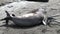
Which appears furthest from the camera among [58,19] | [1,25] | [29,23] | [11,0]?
Result: [11,0]

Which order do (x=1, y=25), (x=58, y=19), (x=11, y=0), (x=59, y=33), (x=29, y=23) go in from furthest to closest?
(x=11, y=0) → (x=58, y=19) → (x=1, y=25) → (x=29, y=23) → (x=59, y=33)

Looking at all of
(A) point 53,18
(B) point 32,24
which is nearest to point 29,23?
(B) point 32,24

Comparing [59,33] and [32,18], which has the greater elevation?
[32,18]

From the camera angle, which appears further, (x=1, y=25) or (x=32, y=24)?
(x=1, y=25)

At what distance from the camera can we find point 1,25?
2465 mm

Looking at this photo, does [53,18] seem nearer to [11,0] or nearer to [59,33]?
[59,33]

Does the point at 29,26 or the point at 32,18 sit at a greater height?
the point at 32,18

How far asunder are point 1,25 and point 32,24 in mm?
606

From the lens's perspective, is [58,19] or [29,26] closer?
[29,26]

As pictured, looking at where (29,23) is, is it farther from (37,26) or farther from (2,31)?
(2,31)

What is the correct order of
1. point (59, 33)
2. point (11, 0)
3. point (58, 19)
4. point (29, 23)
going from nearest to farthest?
point (59, 33), point (29, 23), point (58, 19), point (11, 0)

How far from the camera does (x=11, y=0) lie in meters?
4.74

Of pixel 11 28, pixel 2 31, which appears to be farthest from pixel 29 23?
pixel 2 31

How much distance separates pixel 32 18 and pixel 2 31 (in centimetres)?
56
